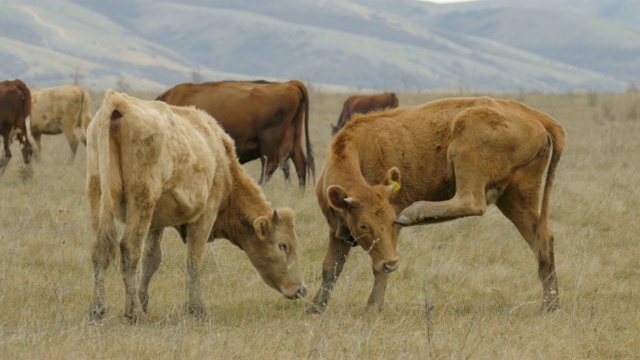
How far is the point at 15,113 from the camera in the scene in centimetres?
1620

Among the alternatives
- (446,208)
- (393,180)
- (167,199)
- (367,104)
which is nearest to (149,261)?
(167,199)

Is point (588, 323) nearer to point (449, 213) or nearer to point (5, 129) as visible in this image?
point (449, 213)

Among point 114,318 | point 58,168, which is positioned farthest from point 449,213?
point 58,168

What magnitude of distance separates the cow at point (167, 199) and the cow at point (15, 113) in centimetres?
919

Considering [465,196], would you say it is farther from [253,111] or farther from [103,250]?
[253,111]

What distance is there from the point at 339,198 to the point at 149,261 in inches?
62.6

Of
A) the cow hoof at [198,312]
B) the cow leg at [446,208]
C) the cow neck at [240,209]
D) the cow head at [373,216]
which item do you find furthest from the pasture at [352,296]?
the cow leg at [446,208]

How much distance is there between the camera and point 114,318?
6.63 meters

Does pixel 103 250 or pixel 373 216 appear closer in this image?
pixel 103 250

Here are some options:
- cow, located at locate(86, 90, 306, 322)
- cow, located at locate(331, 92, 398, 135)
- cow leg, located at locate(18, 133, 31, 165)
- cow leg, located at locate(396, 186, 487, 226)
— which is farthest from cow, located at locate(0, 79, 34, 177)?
cow leg, located at locate(396, 186, 487, 226)

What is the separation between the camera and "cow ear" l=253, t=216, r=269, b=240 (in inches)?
286

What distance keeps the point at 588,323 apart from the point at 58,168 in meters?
10.8

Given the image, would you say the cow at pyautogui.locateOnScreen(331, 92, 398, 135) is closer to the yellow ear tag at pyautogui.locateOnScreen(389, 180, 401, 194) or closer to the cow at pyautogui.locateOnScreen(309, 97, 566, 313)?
the cow at pyautogui.locateOnScreen(309, 97, 566, 313)

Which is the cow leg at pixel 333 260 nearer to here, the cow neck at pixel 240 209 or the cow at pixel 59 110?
the cow neck at pixel 240 209
